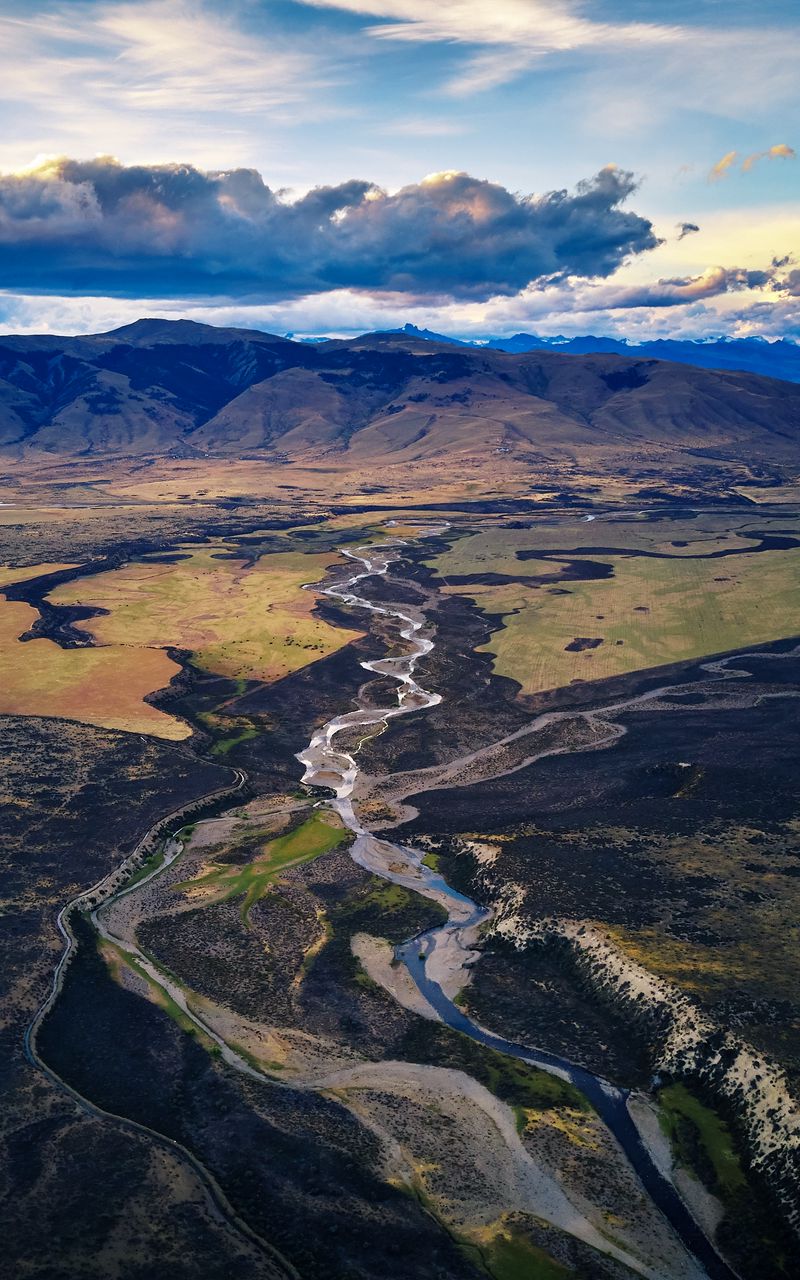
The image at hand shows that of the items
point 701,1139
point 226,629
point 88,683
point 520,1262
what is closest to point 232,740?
point 88,683

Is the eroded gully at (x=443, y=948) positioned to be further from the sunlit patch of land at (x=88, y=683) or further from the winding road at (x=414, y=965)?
the sunlit patch of land at (x=88, y=683)

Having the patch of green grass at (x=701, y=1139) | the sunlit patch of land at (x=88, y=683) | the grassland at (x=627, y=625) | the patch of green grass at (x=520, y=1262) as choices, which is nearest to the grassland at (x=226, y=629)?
the sunlit patch of land at (x=88, y=683)

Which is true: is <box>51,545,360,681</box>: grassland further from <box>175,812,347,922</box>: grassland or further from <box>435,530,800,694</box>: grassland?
<box>175,812,347,922</box>: grassland

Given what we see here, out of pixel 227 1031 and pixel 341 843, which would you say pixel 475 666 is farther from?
pixel 227 1031

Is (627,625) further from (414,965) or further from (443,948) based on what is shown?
(414,965)

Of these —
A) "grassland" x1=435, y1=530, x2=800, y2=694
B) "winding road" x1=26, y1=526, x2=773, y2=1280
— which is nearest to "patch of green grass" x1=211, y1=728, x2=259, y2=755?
"winding road" x1=26, y1=526, x2=773, y2=1280
